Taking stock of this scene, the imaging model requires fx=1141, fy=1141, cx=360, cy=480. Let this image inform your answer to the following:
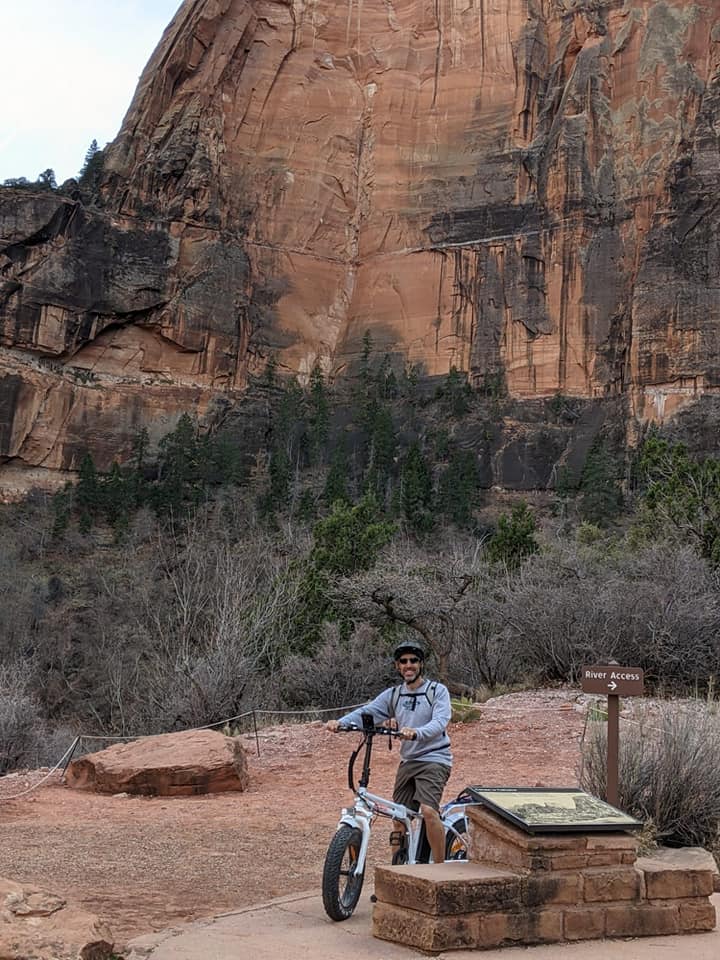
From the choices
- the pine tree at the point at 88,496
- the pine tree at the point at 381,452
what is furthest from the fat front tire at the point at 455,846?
the pine tree at the point at 88,496

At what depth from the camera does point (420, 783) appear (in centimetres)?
595

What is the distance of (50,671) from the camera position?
30.9 meters

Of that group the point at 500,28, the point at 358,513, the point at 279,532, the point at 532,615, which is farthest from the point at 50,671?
the point at 500,28

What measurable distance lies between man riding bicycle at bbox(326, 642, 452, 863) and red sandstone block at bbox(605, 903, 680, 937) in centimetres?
90

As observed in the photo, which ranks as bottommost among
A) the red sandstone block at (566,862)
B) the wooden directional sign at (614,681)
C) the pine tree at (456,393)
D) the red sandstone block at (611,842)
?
the red sandstone block at (566,862)

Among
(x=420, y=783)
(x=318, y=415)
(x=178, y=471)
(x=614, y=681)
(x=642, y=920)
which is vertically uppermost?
(x=318, y=415)

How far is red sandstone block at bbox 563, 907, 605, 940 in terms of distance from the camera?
213 inches

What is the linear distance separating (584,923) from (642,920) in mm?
358

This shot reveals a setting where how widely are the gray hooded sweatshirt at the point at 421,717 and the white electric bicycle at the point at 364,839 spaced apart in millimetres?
108

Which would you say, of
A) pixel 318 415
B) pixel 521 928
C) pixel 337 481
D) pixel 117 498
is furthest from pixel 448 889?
pixel 318 415

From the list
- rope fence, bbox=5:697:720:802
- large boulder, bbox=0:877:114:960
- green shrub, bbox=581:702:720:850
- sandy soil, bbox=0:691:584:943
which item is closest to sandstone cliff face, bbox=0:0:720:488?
rope fence, bbox=5:697:720:802

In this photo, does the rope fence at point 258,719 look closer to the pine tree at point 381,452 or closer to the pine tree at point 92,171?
the pine tree at point 381,452

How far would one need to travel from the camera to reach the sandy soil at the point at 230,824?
677 cm

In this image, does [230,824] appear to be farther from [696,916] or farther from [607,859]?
[696,916]
